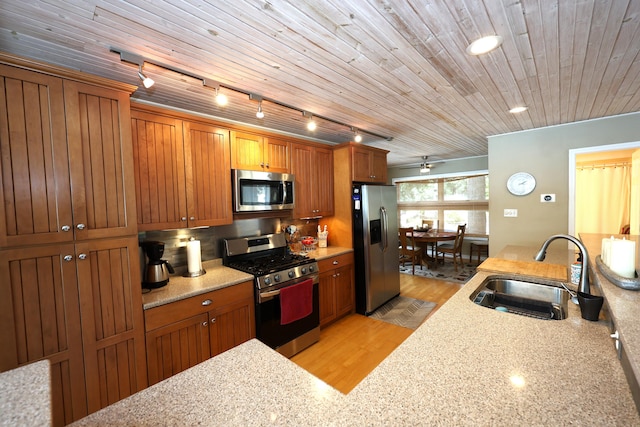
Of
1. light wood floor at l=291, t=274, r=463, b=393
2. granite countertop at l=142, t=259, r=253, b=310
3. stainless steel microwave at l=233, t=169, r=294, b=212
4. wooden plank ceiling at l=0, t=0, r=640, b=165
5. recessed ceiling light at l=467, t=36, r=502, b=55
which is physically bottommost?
light wood floor at l=291, t=274, r=463, b=393

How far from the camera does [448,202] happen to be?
624 centimetres

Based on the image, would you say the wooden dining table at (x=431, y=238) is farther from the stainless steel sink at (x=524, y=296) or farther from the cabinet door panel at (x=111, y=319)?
the cabinet door panel at (x=111, y=319)

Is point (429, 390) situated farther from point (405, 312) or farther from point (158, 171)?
point (405, 312)

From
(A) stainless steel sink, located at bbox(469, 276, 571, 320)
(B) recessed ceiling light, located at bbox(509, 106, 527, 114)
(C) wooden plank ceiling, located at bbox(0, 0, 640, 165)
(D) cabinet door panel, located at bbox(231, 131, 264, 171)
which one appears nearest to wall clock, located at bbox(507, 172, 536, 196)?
(C) wooden plank ceiling, located at bbox(0, 0, 640, 165)

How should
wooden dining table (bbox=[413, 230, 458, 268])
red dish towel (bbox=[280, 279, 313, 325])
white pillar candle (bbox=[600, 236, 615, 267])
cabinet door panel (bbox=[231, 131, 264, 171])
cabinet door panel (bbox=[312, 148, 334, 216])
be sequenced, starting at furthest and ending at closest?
1. wooden dining table (bbox=[413, 230, 458, 268])
2. cabinet door panel (bbox=[312, 148, 334, 216])
3. cabinet door panel (bbox=[231, 131, 264, 171])
4. red dish towel (bbox=[280, 279, 313, 325])
5. white pillar candle (bbox=[600, 236, 615, 267])

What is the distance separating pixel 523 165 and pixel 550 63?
7.36ft

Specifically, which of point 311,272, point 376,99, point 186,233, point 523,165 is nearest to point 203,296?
point 186,233

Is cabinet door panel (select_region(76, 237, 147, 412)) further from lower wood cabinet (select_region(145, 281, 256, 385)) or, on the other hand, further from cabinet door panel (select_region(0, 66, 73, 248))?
cabinet door panel (select_region(0, 66, 73, 248))

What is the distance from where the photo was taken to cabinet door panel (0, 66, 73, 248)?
1.32 meters

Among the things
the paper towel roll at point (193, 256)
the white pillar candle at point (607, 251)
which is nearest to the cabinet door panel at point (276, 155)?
the paper towel roll at point (193, 256)

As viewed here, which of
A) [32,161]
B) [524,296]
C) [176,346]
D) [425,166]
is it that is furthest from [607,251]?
[425,166]

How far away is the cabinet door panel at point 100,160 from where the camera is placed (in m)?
1.49

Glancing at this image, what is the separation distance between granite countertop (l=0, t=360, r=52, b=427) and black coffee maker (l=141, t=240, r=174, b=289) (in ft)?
4.20

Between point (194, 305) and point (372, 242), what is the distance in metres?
2.22
